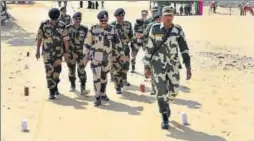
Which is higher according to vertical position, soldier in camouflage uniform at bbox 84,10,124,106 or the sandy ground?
soldier in camouflage uniform at bbox 84,10,124,106

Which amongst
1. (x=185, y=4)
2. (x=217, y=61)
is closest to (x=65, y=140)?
(x=217, y=61)

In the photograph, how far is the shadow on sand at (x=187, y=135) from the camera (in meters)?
9.32

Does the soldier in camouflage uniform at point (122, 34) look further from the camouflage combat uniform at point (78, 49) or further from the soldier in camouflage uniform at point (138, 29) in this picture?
the camouflage combat uniform at point (78, 49)

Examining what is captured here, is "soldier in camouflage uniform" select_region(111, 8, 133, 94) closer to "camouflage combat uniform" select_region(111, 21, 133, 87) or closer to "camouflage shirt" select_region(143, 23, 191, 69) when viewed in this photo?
"camouflage combat uniform" select_region(111, 21, 133, 87)

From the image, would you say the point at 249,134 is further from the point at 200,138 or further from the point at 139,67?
the point at 139,67

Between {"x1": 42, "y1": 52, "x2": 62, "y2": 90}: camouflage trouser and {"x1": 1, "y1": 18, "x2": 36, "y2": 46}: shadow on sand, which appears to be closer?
{"x1": 42, "y1": 52, "x2": 62, "y2": 90}: camouflage trouser

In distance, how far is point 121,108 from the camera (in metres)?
11.4

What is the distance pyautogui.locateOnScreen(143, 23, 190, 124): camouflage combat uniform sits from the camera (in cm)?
970

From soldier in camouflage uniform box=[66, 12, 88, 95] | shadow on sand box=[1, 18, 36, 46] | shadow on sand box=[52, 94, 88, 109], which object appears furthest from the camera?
shadow on sand box=[1, 18, 36, 46]

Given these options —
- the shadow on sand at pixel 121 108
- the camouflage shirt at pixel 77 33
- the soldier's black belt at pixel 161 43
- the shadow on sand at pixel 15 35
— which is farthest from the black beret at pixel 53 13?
the shadow on sand at pixel 15 35

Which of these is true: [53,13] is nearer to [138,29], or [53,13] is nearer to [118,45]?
[118,45]

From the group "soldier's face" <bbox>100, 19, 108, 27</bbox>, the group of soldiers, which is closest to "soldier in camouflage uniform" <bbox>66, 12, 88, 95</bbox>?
the group of soldiers

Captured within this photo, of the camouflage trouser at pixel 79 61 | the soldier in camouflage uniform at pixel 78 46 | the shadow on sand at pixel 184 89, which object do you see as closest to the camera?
the soldier in camouflage uniform at pixel 78 46

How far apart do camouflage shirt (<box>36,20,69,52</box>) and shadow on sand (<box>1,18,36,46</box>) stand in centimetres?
1031
